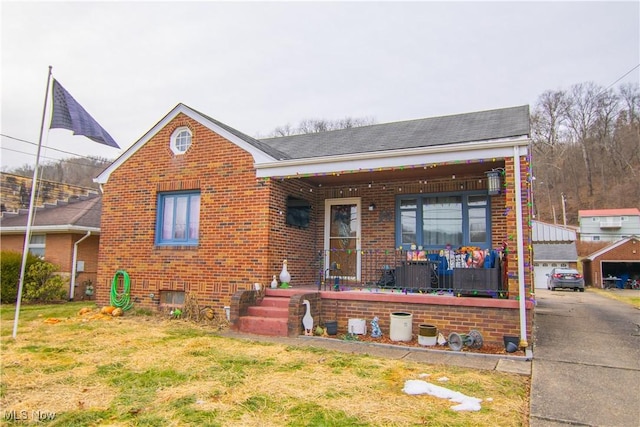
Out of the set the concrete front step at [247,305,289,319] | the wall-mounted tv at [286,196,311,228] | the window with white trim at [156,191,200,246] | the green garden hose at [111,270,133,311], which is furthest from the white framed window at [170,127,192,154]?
the concrete front step at [247,305,289,319]

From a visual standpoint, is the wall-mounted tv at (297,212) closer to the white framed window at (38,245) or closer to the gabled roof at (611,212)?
the white framed window at (38,245)

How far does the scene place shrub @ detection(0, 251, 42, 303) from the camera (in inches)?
486

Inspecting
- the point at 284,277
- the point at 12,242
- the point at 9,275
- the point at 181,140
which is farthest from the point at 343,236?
Answer: the point at 12,242

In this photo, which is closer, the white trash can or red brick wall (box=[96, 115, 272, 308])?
the white trash can

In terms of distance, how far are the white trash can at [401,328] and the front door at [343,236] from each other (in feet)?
10.2

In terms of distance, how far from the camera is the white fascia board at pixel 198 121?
29.6 ft

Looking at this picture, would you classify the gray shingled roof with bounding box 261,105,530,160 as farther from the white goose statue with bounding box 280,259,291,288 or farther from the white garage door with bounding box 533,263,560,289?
the white garage door with bounding box 533,263,560,289

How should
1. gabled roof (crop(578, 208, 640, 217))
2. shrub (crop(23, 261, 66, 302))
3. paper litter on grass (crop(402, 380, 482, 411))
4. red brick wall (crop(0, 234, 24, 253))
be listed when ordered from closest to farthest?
1. paper litter on grass (crop(402, 380, 482, 411))
2. shrub (crop(23, 261, 66, 302))
3. red brick wall (crop(0, 234, 24, 253))
4. gabled roof (crop(578, 208, 640, 217))

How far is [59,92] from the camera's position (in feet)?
25.7

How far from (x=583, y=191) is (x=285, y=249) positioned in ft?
160

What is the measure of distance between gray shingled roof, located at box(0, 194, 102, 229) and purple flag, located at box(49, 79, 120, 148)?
5.81 metres

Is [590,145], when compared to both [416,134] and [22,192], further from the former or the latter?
[22,192]

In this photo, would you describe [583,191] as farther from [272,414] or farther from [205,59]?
[272,414]

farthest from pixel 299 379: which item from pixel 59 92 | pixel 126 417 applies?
pixel 59 92
